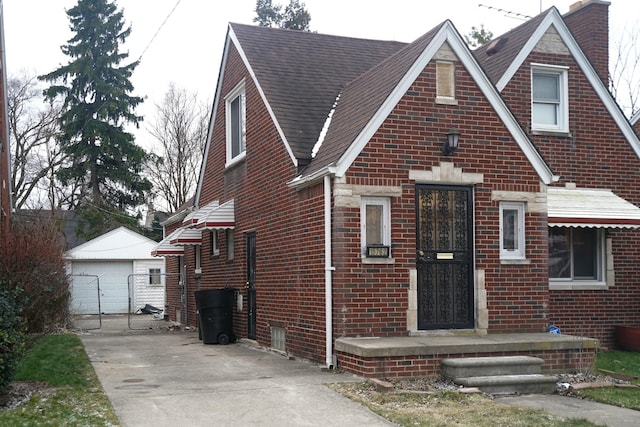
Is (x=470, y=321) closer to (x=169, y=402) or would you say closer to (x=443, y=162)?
(x=443, y=162)

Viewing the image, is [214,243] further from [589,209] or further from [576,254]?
[589,209]

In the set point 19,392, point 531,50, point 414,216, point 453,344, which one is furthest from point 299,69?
point 19,392

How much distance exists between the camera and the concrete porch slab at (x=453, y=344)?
401 inches

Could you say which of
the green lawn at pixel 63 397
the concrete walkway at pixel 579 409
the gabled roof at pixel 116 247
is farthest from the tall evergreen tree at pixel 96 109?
the concrete walkway at pixel 579 409

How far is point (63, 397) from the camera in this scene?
9266 mm

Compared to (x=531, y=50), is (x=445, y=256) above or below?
below

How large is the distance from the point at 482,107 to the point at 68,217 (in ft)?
120

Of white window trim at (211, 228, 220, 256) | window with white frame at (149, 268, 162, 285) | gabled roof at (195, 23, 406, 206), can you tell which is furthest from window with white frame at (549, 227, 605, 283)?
window with white frame at (149, 268, 162, 285)

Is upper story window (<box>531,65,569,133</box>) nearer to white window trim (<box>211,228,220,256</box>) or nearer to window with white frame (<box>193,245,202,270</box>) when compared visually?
white window trim (<box>211,228,220,256</box>)

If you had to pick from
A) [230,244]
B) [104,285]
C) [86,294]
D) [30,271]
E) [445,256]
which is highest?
[230,244]

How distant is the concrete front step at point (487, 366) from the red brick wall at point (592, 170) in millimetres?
4758

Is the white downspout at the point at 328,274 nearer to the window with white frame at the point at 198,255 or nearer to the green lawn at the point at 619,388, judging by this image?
the green lawn at the point at 619,388

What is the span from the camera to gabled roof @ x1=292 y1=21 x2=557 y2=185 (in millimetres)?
11516

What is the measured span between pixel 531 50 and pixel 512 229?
179 inches
